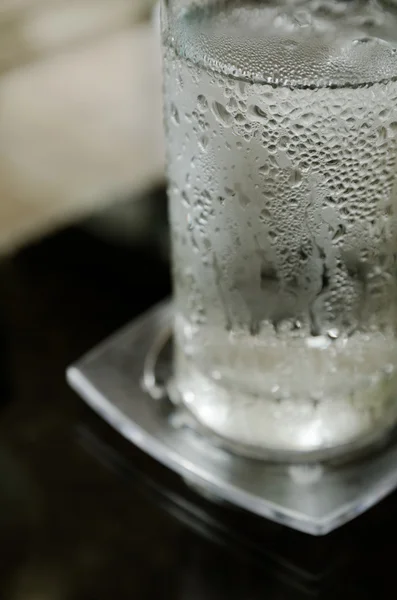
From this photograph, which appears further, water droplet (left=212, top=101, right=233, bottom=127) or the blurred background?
the blurred background

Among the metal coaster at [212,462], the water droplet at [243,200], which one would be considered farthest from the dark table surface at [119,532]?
the water droplet at [243,200]

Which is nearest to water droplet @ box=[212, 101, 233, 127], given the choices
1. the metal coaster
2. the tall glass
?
the tall glass

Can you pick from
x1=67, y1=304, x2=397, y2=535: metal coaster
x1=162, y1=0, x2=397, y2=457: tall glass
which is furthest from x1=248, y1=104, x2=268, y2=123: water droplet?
x1=67, y1=304, x2=397, y2=535: metal coaster

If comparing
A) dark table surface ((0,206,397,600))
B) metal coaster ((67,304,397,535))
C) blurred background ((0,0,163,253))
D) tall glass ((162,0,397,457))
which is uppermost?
tall glass ((162,0,397,457))

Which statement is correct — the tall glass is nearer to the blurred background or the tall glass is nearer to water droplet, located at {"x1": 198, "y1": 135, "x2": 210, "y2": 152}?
water droplet, located at {"x1": 198, "y1": 135, "x2": 210, "y2": 152}

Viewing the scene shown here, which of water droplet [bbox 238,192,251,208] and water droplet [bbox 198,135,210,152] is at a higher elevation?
water droplet [bbox 198,135,210,152]

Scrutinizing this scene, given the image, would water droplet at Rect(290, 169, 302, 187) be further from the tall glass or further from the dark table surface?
the dark table surface

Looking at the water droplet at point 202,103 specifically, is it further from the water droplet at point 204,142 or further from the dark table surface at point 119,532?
the dark table surface at point 119,532

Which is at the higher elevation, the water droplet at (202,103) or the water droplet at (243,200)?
the water droplet at (202,103)
